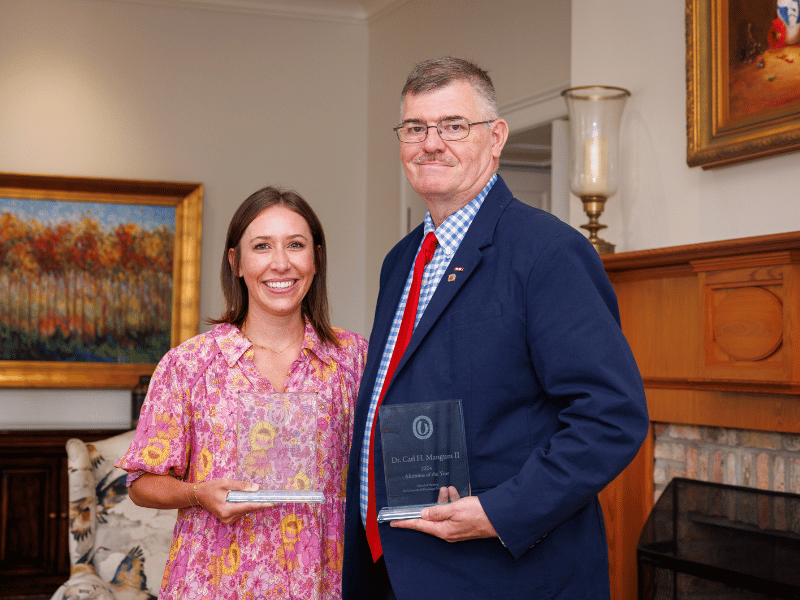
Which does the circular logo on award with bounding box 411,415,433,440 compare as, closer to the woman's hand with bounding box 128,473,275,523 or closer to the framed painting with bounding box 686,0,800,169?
the woman's hand with bounding box 128,473,275,523

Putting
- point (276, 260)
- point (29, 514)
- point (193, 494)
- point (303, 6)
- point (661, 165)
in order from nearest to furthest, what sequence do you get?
point (193, 494) → point (276, 260) → point (661, 165) → point (29, 514) → point (303, 6)

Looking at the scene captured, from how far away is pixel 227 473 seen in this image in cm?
172

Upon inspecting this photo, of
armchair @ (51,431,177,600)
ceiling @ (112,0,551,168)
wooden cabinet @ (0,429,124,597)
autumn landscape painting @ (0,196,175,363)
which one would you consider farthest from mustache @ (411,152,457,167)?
autumn landscape painting @ (0,196,175,363)

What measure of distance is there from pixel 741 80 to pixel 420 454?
1961 mm

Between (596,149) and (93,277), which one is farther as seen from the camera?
(93,277)

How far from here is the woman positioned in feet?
5.58

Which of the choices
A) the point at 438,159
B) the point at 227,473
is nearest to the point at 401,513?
the point at 227,473

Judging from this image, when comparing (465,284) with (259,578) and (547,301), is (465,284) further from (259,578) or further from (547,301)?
(259,578)

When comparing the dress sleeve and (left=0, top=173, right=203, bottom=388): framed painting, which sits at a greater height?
(left=0, top=173, right=203, bottom=388): framed painting

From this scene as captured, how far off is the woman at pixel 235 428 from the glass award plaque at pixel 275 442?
48mm

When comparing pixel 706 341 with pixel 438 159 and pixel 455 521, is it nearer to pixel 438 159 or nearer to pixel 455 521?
pixel 438 159

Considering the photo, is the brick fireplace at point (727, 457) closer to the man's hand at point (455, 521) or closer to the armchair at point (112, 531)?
the man's hand at point (455, 521)

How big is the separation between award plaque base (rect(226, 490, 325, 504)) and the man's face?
601 millimetres

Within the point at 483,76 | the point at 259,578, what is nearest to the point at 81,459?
the point at 259,578
